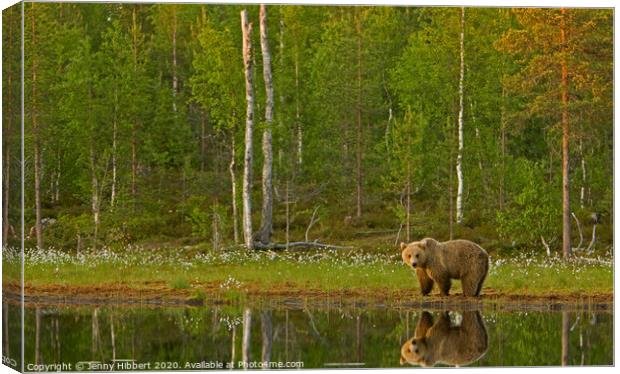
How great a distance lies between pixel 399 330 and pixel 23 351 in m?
4.79

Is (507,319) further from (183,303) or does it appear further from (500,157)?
(183,303)

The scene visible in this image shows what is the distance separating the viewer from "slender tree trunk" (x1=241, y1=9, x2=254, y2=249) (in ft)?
73.5

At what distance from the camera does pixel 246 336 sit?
2003 cm

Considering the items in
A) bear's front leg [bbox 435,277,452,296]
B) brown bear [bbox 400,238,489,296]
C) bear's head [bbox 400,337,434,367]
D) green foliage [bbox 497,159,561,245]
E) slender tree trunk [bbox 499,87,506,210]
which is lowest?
bear's head [bbox 400,337,434,367]

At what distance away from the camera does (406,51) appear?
77.2ft

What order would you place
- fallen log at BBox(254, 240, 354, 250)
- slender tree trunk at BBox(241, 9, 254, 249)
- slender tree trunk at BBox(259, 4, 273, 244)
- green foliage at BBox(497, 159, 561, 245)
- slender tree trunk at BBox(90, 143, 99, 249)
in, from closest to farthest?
slender tree trunk at BBox(90, 143, 99, 249), green foliage at BBox(497, 159, 561, 245), fallen log at BBox(254, 240, 354, 250), slender tree trunk at BBox(241, 9, 254, 249), slender tree trunk at BBox(259, 4, 273, 244)

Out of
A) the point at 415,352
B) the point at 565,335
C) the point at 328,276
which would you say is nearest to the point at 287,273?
the point at 328,276

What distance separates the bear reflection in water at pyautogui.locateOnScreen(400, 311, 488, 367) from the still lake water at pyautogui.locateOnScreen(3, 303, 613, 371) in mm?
21

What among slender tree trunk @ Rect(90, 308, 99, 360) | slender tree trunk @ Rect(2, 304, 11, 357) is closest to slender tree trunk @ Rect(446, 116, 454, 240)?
slender tree trunk @ Rect(90, 308, 99, 360)

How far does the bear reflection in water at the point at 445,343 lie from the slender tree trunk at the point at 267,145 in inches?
119

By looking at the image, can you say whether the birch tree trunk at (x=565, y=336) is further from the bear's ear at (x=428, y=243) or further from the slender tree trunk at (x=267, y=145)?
the slender tree trunk at (x=267, y=145)

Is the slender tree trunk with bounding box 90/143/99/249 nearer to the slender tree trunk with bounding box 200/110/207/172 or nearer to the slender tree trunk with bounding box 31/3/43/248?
the slender tree trunk with bounding box 31/3/43/248

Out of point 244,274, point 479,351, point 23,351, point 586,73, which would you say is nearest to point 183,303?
point 244,274

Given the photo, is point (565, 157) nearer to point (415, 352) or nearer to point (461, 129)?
point (461, 129)
